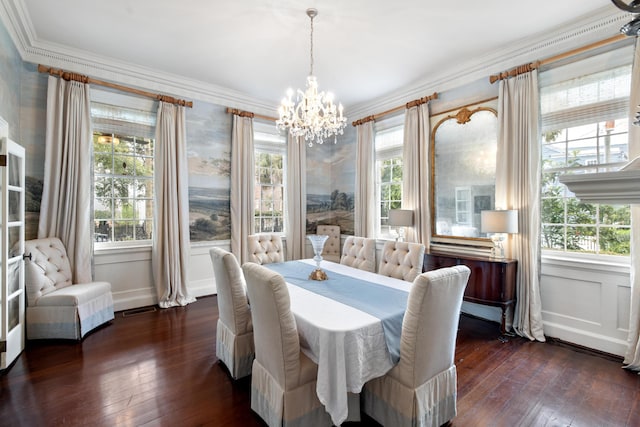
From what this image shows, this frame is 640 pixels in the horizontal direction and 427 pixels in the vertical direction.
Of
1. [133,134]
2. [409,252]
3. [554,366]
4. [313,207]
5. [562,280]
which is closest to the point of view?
[554,366]

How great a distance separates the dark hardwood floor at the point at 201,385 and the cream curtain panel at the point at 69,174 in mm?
1133

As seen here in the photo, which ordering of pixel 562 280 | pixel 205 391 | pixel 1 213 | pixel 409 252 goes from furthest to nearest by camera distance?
pixel 562 280
pixel 409 252
pixel 1 213
pixel 205 391

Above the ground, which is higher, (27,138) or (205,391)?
(27,138)

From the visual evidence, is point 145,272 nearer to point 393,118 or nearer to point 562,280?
Result: point 393,118

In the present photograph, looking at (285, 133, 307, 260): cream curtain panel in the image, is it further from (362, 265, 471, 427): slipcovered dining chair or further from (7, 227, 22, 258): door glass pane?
(362, 265, 471, 427): slipcovered dining chair

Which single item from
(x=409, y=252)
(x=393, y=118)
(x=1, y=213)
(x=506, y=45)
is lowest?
(x=409, y=252)

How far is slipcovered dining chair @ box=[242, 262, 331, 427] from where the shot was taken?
1722 millimetres

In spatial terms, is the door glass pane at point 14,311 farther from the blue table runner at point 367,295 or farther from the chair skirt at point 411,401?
the chair skirt at point 411,401

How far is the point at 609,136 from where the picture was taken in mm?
3016

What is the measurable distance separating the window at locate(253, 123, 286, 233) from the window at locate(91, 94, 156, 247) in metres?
1.65

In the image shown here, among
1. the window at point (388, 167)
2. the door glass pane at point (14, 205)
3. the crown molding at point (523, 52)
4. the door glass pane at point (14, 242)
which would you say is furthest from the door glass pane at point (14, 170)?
the crown molding at point (523, 52)

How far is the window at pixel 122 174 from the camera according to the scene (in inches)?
159

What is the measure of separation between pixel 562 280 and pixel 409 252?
5.65ft

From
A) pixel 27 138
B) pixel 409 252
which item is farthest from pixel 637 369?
pixel 27 138
